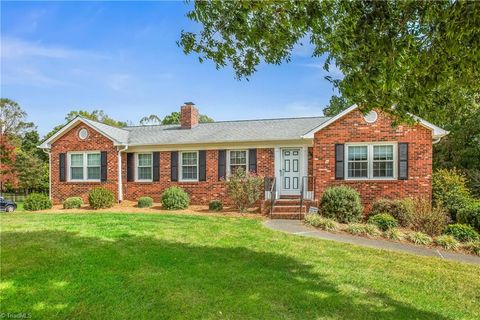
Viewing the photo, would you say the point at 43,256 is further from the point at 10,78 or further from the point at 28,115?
the point at 28,115

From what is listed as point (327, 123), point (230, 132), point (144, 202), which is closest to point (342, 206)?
point (327, 123)

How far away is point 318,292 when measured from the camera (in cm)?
514

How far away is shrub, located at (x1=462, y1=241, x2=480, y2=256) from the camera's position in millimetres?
8721

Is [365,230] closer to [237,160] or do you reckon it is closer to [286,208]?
[286,208]

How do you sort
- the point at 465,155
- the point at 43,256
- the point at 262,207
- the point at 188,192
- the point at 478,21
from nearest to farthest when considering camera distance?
the point at 478,21 → the point at 43,256 → the point at 262,207 → the point at 188,192 → the point at 465,155

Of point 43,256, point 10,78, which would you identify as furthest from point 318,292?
point 10,78

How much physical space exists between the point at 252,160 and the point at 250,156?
22cm

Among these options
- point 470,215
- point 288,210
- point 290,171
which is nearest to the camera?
point 470,215

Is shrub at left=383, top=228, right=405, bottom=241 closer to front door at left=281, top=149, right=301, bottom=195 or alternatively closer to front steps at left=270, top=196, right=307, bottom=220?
front steps at left=270, top=196, right=307, bottom=220

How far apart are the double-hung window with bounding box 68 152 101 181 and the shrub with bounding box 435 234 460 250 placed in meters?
15.7

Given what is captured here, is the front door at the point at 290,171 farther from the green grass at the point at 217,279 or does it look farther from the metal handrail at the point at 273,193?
the green grass at the point at 217,279

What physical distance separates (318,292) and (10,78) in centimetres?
843

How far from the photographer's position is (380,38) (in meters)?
4.36

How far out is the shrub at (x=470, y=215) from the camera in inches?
424
